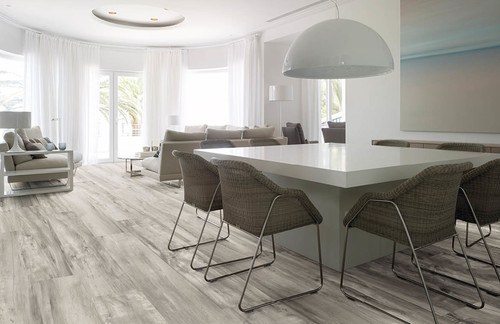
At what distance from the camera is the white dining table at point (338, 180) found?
2.01 meters

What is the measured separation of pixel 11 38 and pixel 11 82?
879mm

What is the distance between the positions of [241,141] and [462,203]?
332 cm

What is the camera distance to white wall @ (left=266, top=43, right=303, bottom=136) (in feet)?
27.6

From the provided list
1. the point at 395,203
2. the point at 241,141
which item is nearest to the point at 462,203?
the point at 395,203

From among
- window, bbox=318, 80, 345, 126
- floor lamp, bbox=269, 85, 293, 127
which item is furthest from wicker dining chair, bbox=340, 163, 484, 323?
window, bbox=318, 80, 345, 126

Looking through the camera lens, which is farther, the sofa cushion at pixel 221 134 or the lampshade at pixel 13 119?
the sofa cushion at pixel 221 134

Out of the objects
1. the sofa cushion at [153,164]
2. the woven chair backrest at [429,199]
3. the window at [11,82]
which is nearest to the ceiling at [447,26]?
the woven chair backrest at [429,199]

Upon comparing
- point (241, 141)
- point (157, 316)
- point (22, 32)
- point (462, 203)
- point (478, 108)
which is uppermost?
point (22, 32)

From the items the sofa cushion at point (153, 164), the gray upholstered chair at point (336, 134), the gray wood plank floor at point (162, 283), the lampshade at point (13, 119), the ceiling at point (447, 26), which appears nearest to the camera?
the gray wood plank floor at point (162, 283)

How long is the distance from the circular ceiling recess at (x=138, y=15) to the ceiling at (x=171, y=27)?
0.10 m

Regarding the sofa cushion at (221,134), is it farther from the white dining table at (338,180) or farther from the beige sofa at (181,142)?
the white dining table at (338,180)

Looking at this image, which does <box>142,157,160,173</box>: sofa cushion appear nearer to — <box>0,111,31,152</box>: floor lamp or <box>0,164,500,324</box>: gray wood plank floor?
<box>0,111,31,152</box>: floor lamp

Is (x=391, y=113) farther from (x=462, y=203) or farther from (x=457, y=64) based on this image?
(x=462, y=203)

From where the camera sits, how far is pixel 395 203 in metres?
1.85
